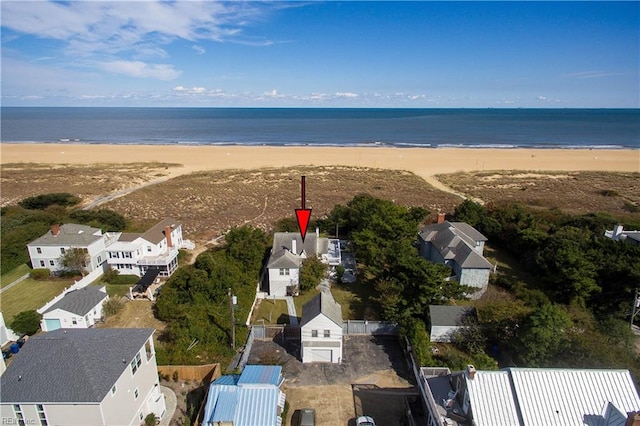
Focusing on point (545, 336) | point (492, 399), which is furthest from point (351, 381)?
point (545, 336)

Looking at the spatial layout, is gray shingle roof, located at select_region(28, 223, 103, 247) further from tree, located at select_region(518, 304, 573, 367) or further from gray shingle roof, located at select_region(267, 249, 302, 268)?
tree, located at select_region(518, 304, 573, 367)

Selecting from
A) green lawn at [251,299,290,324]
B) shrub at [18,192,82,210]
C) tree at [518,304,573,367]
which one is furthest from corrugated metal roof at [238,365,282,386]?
shrub at [18,192,82,210]

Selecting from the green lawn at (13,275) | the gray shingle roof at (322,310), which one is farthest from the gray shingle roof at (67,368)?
the green lawn at (13,275)

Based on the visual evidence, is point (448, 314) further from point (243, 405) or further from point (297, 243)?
point (243, 405)

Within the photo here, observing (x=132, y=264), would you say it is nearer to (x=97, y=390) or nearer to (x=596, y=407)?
(x=97, y=390)

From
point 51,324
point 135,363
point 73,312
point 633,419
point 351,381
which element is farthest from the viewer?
point 51,324

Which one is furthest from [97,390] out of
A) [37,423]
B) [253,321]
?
[253,321]

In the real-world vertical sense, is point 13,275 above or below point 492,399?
below
